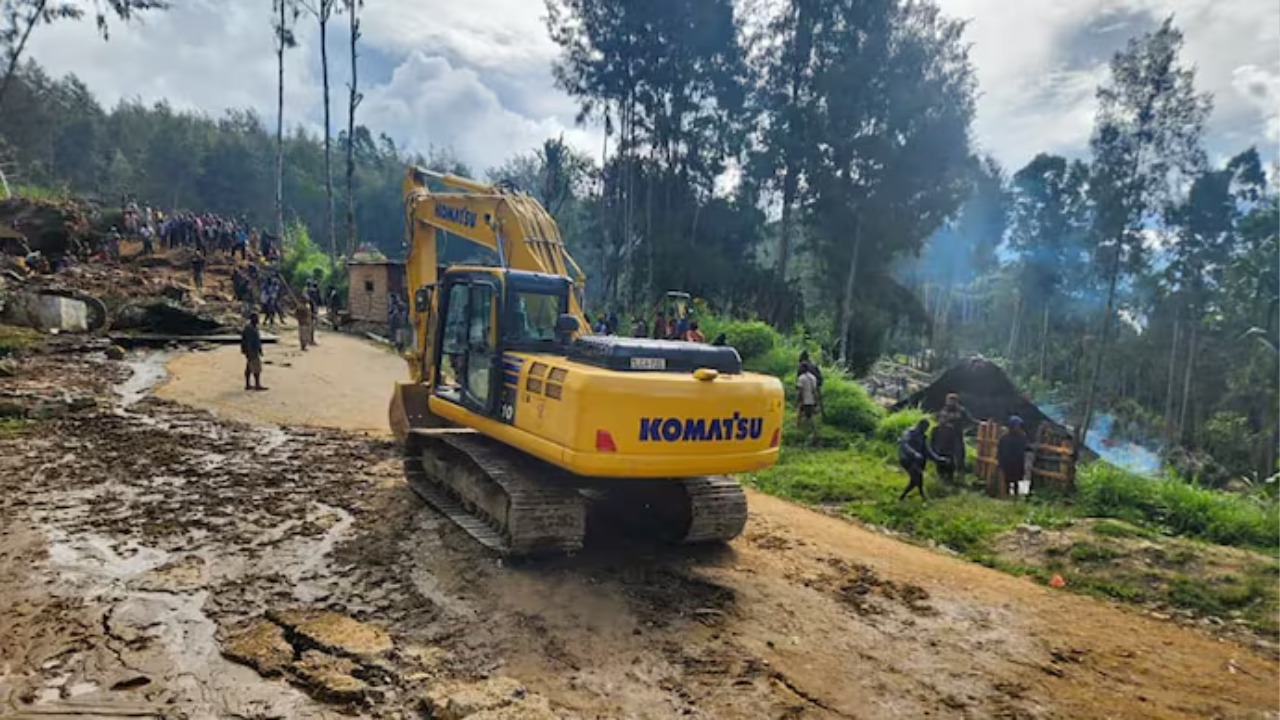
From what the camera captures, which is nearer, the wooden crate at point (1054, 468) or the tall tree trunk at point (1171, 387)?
the wooden crate at point (1054, 468)

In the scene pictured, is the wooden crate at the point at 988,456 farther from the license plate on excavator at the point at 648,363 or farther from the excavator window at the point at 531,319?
the excavator window at the point at 531,319

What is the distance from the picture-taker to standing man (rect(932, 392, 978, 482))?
10.5 meters

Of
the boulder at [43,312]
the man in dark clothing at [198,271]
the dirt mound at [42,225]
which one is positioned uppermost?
the dirt mound at [42,225]

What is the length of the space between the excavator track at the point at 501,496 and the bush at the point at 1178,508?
22.9ft

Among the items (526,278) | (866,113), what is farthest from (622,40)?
(526,278)

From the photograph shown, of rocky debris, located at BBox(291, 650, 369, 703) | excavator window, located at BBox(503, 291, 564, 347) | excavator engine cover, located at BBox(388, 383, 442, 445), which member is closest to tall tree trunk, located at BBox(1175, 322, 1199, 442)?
excavator engine cover, located at BBox(388, 383, 442, 445)

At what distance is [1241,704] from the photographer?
4906 millimetres

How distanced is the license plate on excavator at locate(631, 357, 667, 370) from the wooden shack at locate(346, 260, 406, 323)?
65.5 ft

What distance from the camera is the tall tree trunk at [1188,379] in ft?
118

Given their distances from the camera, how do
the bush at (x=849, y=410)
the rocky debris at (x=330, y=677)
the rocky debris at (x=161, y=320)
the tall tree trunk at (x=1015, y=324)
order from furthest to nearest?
the tall tree trunk at (x=1015, y=324)
the rocky debris at (x=161, y=320)
the bush at (x=849, y=410)
the rocky debris at (x=330, y=677)

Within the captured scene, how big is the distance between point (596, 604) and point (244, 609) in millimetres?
2371

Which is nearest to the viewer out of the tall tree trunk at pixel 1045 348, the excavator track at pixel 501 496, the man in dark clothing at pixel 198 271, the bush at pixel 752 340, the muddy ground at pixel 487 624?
the muddy ground at pixel 487 624

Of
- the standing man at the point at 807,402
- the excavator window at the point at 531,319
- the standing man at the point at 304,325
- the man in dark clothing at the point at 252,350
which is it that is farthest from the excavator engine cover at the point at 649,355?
the standing man at the point at 304,325

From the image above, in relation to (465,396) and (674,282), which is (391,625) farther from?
(674,282)
